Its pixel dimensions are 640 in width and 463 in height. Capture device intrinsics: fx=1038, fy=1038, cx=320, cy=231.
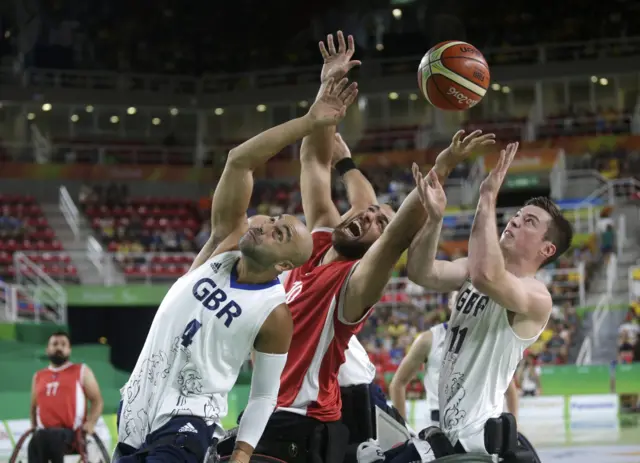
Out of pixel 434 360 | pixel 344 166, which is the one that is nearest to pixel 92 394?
pixel 434 360

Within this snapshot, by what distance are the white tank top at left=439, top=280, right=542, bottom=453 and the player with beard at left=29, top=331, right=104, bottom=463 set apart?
5.34 m

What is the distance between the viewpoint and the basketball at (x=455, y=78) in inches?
212

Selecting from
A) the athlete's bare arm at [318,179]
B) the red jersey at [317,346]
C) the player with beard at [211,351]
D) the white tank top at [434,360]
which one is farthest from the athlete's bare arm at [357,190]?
the white tank top at [434,360]

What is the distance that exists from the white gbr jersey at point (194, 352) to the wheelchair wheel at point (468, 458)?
102 cm

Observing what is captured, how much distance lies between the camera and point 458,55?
17.9ft

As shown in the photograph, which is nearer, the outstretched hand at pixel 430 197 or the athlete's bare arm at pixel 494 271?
the athlete's bare arm at pixel 494 271

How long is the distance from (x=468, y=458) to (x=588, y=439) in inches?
405

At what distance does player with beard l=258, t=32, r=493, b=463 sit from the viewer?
470 centimetres

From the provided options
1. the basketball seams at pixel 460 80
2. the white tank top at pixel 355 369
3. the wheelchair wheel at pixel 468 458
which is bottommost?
the wheelchair wheel at pixel 468 458

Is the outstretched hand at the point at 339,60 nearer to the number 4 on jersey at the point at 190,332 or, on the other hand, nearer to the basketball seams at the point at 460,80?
the basketball seams at the point at 460,80

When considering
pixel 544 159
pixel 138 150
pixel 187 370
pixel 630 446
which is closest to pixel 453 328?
pixel 187 370

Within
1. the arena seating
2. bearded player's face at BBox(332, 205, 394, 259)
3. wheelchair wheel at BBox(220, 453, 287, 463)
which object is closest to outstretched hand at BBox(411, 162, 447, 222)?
bearded player's face at BBox(332, 205, 394, 259)

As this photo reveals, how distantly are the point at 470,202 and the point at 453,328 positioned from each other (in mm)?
21717

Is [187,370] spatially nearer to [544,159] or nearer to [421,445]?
[421,445]
